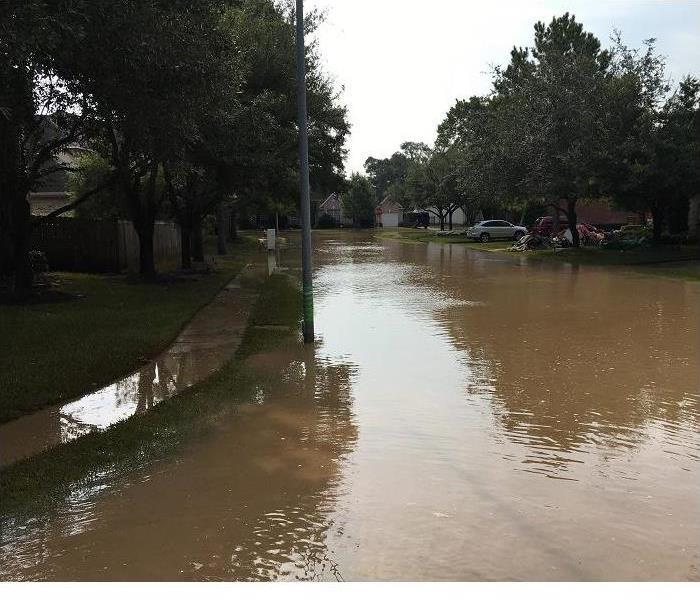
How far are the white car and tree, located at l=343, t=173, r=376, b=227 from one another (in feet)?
148

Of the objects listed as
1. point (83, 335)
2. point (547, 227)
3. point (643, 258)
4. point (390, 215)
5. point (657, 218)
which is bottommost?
point (83, 335)

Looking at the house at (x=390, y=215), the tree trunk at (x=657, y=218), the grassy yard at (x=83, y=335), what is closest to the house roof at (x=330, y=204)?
the house at (x=390, y=215)

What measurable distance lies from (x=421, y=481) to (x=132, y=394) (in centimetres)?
424

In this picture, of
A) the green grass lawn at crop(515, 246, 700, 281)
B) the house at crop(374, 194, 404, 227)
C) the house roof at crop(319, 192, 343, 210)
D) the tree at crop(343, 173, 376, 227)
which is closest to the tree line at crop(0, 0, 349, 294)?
the green grass lawn at crop(515, 246, 700, 281)

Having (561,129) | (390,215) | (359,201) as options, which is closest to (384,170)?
(390,215)

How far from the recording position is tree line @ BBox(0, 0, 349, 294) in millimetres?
8508

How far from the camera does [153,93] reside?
10492mm

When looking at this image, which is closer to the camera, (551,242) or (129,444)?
(129,444)

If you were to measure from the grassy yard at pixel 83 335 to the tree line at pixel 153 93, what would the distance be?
217 cm

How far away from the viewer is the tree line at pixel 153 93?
8508 millimetres

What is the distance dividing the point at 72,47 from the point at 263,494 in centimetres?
647

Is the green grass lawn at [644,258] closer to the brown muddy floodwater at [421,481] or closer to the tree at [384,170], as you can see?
the brown muddy floodwater at [421,481]

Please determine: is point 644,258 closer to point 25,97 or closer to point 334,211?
point 25,97

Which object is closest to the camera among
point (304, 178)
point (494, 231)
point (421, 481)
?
point (421, 481)
